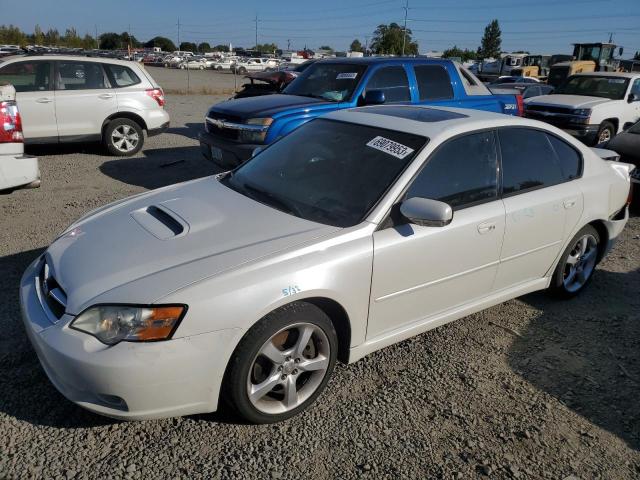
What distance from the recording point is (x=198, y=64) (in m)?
56.4

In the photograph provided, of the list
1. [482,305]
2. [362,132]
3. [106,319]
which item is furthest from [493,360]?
[106,319]

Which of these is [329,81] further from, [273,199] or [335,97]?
[273,199]

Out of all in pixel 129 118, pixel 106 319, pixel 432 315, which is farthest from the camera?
pixel 129 118

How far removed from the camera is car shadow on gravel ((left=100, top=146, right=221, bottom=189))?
297 inches

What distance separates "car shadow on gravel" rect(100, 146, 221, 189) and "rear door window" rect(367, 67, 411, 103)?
9.41 feet

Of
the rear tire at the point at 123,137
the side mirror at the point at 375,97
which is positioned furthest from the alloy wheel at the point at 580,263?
the rear tire at the point at 123,137

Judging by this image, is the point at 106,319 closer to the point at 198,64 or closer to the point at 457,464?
the point at 457,464

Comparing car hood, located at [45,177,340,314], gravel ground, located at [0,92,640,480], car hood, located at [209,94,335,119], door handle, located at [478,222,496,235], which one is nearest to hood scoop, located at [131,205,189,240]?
car hood, located at [45,177,340,314]

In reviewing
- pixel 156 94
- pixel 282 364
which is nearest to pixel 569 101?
pixel 156 94

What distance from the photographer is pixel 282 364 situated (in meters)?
2.66

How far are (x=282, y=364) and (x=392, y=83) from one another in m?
5.51

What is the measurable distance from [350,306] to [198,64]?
5847cm

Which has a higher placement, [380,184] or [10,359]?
[380,184]

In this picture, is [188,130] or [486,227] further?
[188,130]
